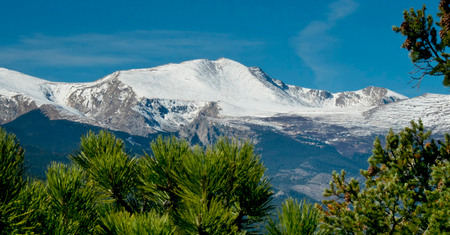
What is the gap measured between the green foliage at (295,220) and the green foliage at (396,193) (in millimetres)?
739

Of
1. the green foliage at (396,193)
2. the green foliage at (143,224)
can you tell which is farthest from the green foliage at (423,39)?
the green foliage at (143,224)

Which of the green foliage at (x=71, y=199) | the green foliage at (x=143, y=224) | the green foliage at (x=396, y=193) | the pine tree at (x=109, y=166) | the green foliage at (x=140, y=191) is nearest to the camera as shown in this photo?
the green foliage at (x=143, y=224)

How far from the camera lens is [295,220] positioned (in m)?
4.95

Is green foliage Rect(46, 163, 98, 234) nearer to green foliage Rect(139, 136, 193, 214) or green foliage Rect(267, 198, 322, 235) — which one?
green foliage Rect(139, 136, 193, 214)

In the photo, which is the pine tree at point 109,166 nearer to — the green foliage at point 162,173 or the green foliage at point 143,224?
the green foliage at point 162,173

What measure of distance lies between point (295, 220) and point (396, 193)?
2.96m

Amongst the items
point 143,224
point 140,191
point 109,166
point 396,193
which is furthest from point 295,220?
point 396,193

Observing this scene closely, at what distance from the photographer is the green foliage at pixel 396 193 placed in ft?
23.1

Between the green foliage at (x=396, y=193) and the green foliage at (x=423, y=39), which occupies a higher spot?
the green foliage at (x=423, y=39)

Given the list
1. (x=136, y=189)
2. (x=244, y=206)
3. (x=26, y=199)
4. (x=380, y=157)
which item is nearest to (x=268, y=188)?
(x=244, y=206)

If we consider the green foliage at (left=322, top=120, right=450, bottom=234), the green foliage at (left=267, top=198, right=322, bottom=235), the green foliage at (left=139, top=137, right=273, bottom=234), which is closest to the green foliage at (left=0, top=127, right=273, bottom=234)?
the green foliage at (left=139, top=137, right=273, bottom=234)

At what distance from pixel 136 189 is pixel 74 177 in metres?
1.10

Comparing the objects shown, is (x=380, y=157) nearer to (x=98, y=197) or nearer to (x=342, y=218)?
(x=342, y=218)

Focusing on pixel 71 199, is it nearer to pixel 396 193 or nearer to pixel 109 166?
pixel 109 166
